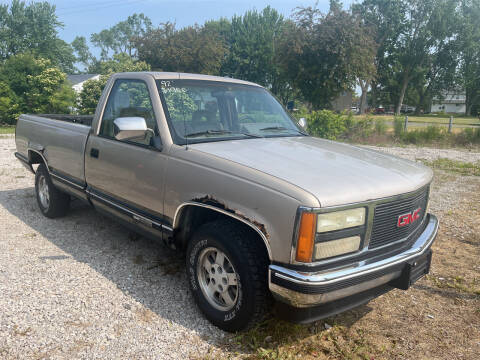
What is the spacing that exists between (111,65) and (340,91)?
17.2 m

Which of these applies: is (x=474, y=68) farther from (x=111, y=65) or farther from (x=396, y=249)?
(x=396, y=249)

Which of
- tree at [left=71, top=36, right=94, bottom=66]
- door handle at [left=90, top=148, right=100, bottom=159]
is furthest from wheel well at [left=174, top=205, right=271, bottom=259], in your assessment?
tree at [left=71, top=36, right=94, bottom=66]

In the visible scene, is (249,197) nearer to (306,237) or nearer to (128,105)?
(306,237)

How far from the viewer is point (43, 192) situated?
216 inches

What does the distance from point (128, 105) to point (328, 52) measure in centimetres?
2068

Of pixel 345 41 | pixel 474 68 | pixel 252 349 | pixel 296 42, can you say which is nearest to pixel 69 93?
pixel 296 42

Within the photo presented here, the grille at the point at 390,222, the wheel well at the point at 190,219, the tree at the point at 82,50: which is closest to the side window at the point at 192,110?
the wheel well at the point at 190,219

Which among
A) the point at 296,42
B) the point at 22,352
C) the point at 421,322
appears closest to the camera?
the point at 22,352

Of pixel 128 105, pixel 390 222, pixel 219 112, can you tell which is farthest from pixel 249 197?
pixel 128 105

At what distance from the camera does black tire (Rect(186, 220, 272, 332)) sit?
2.57 m

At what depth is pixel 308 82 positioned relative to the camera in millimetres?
24688

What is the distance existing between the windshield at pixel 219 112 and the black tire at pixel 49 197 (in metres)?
2.60

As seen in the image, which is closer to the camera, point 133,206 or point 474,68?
point 133,206

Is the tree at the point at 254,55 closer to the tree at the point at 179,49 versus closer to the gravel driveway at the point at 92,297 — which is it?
the tree at the point at 179,49
